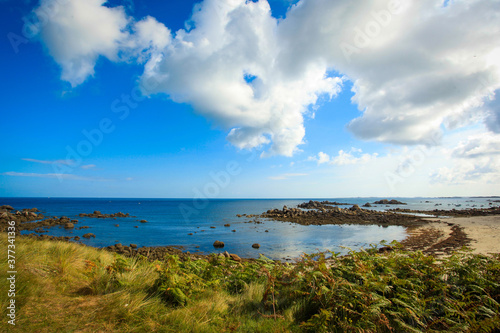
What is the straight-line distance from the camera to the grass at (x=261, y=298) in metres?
3.63

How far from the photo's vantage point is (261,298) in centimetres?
521

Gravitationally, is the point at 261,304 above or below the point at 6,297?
below

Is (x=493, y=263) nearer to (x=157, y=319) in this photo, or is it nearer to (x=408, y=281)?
(x=408, y=281)

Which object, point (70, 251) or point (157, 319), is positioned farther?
point (70, 251)

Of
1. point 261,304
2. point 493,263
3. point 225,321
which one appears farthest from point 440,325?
point 225,321

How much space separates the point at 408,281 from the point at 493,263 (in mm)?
2245

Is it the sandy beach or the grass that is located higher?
the grass

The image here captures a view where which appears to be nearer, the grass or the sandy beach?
the grass

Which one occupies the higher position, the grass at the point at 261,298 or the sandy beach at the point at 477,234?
the grass at the point at 261,298

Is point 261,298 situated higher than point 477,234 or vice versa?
point 261,298

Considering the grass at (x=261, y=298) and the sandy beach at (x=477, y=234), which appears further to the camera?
the sandy beach at (x=477, y=234)

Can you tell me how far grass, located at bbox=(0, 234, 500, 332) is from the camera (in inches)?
143

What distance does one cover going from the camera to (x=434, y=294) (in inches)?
172

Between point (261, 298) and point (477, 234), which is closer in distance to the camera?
point (261, 298)
